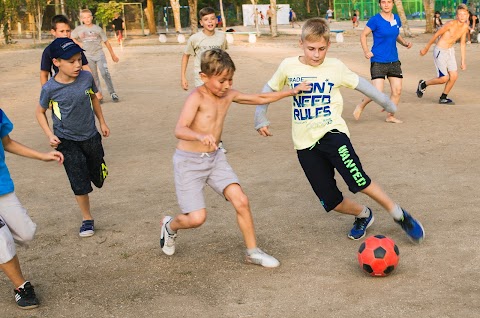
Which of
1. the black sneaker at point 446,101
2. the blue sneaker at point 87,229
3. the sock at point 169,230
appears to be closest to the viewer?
the sock at point 169,230

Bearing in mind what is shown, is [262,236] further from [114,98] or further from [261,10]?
[261,10]

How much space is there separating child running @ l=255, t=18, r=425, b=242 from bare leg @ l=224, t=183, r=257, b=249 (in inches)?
23.8

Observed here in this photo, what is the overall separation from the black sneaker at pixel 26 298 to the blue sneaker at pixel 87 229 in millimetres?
1518

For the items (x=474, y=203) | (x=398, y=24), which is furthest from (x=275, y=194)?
(x=398, y=24)

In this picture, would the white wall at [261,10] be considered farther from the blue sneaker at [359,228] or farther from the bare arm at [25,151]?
the bare arm at [25,151]

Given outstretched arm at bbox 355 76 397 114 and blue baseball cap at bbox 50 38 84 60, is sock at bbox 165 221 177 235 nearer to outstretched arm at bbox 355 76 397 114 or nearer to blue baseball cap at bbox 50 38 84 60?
blue baseball cap at bbox 50 38 84 60

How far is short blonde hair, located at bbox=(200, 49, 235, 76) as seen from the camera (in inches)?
205

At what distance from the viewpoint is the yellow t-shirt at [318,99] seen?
5648 mm

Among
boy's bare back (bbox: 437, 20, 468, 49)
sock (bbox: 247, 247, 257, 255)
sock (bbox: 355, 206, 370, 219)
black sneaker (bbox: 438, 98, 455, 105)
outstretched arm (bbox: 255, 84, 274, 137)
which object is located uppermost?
boy's bare back (bbox: 437, 20, 468, 49)

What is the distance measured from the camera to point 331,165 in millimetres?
5801

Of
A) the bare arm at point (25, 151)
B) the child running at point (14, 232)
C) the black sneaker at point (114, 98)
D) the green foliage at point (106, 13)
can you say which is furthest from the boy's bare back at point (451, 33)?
the green foliage at point (106, 13)

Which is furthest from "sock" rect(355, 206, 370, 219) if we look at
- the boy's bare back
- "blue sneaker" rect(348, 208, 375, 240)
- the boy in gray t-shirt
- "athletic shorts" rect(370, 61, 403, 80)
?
the boy in gray t-shirt

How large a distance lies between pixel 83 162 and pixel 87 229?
609 millimetres

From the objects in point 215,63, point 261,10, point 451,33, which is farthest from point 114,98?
point 261,10
